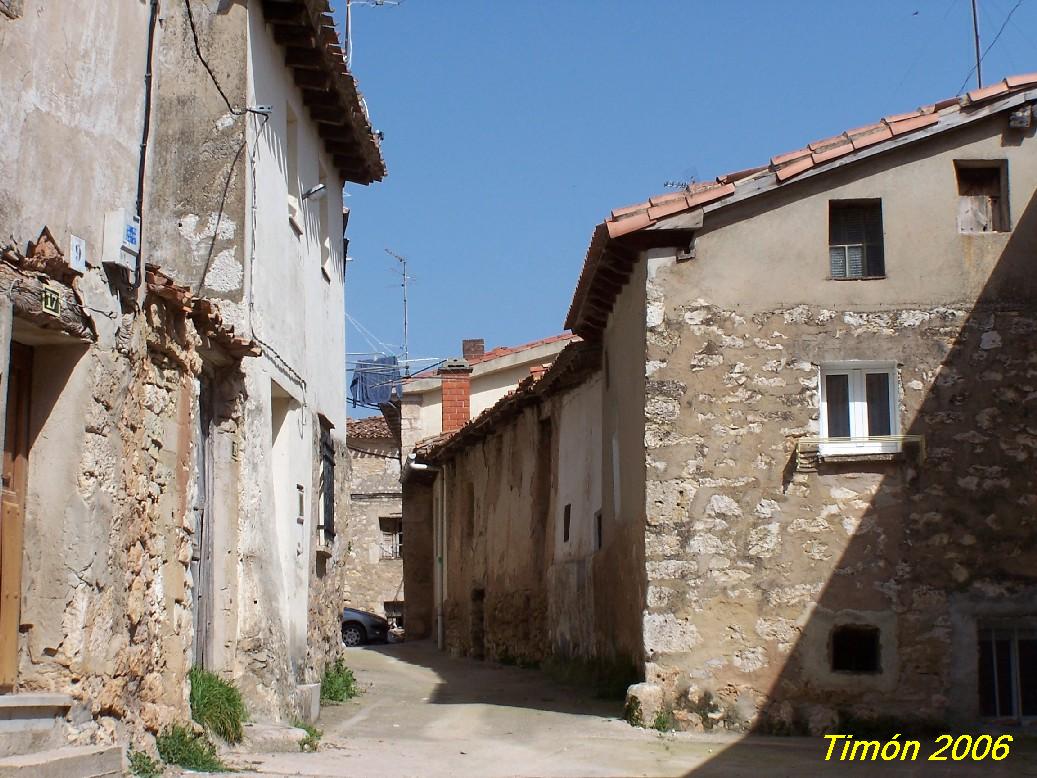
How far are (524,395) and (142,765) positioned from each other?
486 inches

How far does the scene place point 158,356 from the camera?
8.22 metres

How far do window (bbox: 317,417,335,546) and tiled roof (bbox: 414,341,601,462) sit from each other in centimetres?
320

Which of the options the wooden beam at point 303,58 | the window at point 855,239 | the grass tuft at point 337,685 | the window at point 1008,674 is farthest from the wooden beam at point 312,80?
the window at point 1008,674

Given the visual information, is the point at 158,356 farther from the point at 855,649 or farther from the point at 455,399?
the point at 455,399

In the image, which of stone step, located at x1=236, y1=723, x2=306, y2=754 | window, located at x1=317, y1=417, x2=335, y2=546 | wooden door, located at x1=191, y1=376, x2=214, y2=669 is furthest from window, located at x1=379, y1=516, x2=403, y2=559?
stone step, located at x1=236, y1=723, x2=306, y2=754

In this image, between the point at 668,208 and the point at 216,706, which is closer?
the point at 216,706

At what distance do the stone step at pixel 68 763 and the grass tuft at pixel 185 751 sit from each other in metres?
0.95

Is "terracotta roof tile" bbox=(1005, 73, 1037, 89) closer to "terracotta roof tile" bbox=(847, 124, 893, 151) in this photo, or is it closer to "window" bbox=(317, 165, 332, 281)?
"terracotta roof tile" bbox=(847, 124, 893, 151)

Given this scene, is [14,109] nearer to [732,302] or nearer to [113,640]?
[113,640]

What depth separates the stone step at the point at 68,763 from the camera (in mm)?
5852

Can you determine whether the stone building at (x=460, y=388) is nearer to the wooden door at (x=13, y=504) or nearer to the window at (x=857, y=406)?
the window at (x=857, y=406)

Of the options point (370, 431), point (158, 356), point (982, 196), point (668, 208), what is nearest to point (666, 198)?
point (668, 208)

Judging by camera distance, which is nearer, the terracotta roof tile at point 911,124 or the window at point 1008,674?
the window at point 1008,674

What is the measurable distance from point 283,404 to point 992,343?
251 inches
